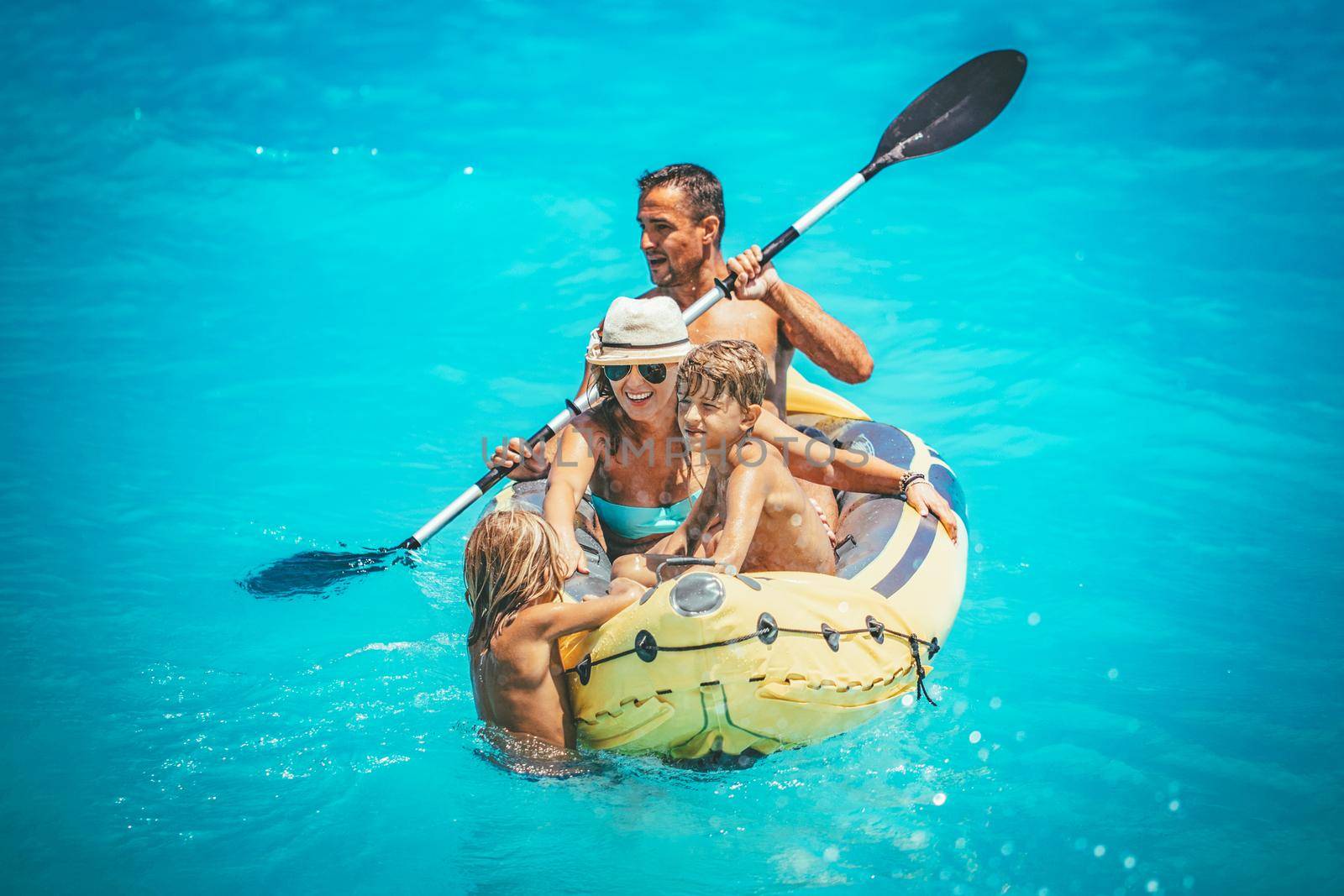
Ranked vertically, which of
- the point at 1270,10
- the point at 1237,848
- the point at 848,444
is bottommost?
the point at 1237,848

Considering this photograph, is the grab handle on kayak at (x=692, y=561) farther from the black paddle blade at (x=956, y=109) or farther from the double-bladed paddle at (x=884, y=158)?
the black paddle blade at (x=956, y=109)

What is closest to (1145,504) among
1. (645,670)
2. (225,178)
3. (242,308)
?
(645,670)

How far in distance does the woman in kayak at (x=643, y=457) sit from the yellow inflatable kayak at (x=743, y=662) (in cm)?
43

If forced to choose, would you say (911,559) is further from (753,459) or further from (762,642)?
(762,642)

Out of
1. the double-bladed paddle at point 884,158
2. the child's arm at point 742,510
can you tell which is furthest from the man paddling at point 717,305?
the child's arm at point 742,510

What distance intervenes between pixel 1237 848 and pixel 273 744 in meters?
2.86

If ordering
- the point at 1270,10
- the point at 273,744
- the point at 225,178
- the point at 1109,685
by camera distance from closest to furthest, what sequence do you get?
the point at 273,744
the point at 1109,685
the point at 225,178
the point at 1270,10

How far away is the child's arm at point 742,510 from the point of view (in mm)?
3307

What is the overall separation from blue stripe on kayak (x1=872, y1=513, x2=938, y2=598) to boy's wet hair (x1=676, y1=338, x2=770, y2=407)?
2.28 feet

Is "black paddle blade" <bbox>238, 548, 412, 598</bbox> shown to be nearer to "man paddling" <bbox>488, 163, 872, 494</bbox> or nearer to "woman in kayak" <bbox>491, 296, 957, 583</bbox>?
"man paddling" <bbox>488, 163, 872, 494</bbox>

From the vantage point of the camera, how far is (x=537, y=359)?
7.34 meters

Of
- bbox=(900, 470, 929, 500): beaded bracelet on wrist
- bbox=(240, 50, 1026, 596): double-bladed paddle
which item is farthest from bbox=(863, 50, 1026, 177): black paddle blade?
bbox=(900, 470, 929, 500): beaded bracelet on wrist

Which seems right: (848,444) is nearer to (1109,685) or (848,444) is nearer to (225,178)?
(1109,685)

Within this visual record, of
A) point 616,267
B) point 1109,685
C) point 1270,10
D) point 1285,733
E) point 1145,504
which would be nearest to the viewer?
point 1285,733
